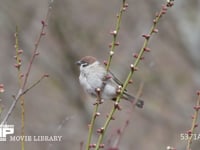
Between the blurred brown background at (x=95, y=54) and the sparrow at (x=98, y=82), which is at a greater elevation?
the blurred brown background at (x=95, y=54)

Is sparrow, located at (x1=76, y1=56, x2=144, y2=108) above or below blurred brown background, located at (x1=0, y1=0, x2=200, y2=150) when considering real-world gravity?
below

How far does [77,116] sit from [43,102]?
597 mm

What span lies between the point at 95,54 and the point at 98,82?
15.0 ft

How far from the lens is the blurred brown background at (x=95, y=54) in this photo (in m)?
7.48

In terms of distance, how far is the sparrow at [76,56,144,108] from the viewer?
380 centimetres

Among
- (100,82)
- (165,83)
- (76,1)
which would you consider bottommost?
(100,82)

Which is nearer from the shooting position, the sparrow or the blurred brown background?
the sparrow

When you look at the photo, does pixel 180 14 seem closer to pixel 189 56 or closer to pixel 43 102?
pixel 189 56

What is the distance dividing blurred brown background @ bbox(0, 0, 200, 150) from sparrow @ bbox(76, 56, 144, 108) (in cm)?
302

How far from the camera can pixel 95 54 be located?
332 inches

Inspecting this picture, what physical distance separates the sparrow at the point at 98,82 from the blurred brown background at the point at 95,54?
119 inches

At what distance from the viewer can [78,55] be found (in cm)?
775

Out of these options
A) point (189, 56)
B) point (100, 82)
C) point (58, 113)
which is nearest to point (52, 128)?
point (58, 113)

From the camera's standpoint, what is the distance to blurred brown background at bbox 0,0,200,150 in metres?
7.48
